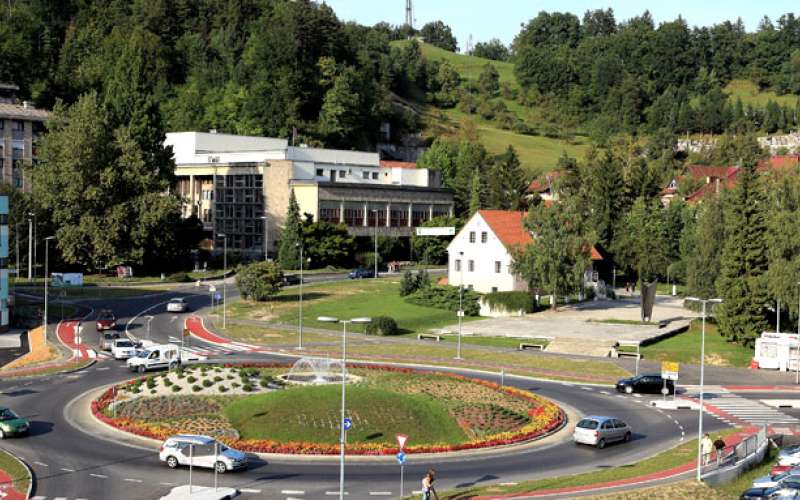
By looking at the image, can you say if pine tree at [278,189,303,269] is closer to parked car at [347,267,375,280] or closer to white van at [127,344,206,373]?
parked car at [347,267,375,280]

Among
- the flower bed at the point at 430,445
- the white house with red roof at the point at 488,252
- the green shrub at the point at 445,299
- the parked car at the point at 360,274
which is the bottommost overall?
the flower bed at the point at 430,445

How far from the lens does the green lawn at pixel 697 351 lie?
7250 centimetres

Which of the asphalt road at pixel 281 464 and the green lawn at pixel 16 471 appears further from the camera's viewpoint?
the asphalt road at pixel 281 464

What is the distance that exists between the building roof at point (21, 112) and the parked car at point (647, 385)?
104 m

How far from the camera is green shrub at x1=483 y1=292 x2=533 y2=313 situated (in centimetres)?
→ 9212

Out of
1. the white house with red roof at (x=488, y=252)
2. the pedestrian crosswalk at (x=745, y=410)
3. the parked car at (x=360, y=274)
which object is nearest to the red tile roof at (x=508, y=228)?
the white house with red roof at (x=488, y=252)

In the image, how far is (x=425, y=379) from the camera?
59.9 m

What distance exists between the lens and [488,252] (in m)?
99.6

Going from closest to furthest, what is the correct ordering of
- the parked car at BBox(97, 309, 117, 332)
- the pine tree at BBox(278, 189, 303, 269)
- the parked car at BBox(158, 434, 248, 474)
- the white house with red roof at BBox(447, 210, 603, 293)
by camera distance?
the parked car at BBox(158, 434, 248, 474), the parked car at BBox(97, 309, 117, 332), the white house with red roof at BBox(447, 210, 603, 293), the pine tree at BBox(278, 189, 303, 269)

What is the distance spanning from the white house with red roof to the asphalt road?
40090 mm

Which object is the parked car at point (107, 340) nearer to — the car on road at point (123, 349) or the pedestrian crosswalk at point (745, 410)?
the car on road at point (123, 349)

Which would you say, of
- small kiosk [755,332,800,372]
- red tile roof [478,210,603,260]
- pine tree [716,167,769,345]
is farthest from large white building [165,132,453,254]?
small kiosk [755,332,800,372]

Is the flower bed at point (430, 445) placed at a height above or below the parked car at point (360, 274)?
below

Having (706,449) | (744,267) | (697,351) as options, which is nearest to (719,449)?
(706,449)
